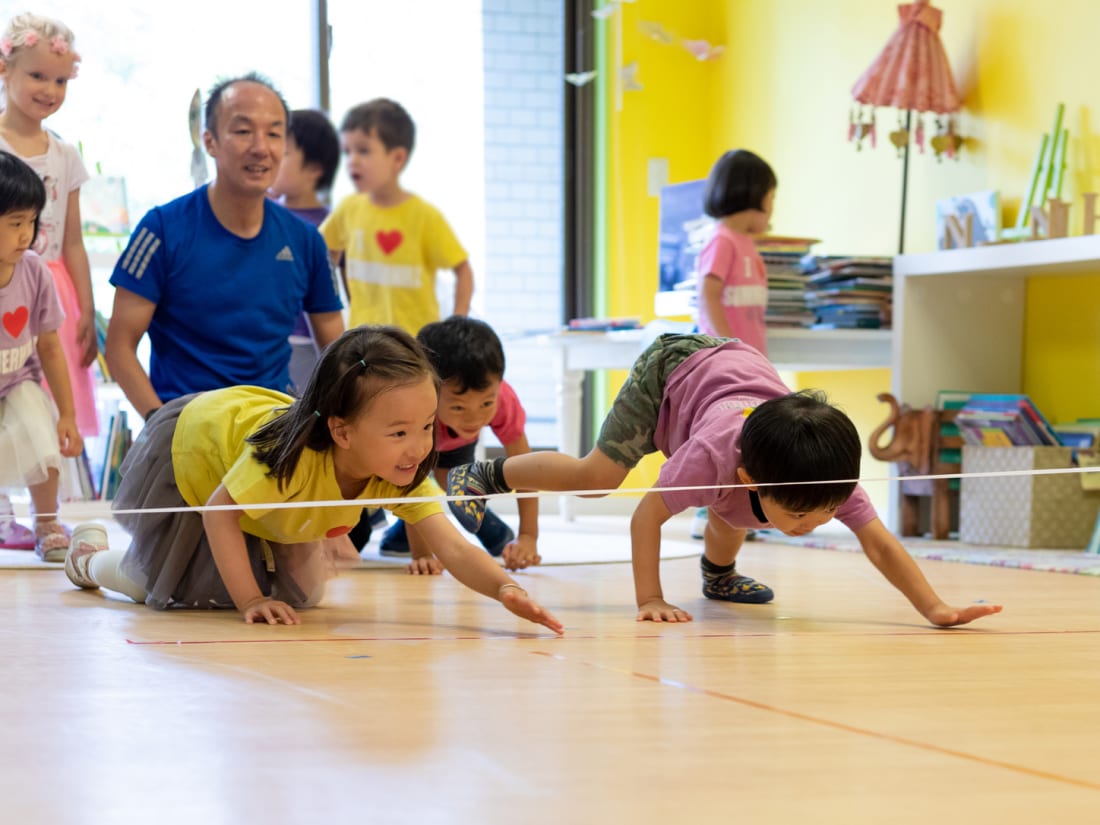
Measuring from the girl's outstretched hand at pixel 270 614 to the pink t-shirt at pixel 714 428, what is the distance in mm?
547

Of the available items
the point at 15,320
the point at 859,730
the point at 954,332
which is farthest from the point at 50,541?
the point at 954,332

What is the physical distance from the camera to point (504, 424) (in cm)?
286

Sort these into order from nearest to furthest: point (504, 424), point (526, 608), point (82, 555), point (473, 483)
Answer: point (526, 608) → point (82, 555) → point (473, 483) → point (504, 424)

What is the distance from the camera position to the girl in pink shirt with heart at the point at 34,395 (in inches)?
109

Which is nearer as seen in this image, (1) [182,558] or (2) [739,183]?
(1) [182,558]

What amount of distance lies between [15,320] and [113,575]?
82 centimetres

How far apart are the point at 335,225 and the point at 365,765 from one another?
2.92 meters

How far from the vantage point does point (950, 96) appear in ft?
12.8

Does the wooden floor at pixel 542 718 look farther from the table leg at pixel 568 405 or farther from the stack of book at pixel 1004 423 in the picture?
the table leg at pixel 568 405

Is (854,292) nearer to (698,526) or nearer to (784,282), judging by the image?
(784,282)

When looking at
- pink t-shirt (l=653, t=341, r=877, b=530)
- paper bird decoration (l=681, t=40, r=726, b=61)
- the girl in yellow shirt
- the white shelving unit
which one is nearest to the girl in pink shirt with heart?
the girl in yellow shirt

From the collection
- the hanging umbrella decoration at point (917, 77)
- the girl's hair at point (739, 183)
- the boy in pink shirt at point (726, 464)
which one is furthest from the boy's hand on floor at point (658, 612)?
the hanging umbrella decoration at point (917, 77)

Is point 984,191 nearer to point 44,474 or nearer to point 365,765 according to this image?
point 44,474

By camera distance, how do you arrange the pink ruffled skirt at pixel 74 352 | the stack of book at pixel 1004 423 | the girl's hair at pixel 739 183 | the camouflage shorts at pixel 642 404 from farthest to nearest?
the girl's hair at pixel 739 183 → the stack of book at pixel 1004 423 → the pink ruffled skirt at pixel 74 352 → the camouflage shorts at pixel 642 404
